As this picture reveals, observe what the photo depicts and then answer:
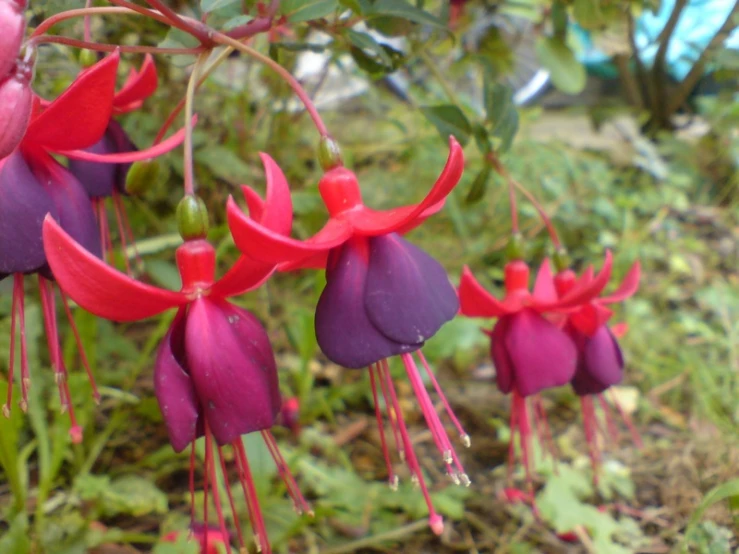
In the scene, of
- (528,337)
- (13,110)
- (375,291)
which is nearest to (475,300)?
(528,337)

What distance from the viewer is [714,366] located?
1.29 meters

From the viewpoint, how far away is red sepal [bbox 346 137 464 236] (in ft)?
1.18

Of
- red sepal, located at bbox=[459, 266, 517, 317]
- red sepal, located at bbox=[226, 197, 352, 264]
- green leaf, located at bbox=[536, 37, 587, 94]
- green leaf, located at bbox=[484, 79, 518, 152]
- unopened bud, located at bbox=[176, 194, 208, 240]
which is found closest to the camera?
red sepal, located at bbox=[226, 197, 352, 264]

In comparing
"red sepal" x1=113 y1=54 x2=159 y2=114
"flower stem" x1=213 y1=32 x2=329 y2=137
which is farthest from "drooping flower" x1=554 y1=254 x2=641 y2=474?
"red sepal" x1=113 y1=54 x2=159 y2=114

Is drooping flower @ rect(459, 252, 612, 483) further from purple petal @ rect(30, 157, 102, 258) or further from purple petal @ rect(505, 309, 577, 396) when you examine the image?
purple petal @ rect(30, 157, 102, 258)

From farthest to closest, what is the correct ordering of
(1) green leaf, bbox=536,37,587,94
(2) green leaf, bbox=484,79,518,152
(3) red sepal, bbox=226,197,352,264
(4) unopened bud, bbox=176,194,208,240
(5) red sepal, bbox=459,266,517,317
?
(1) green leaf, bbox=536,37,587,94, (2) green leaf, bbox=484,79,518,152, (5) red sepal, bbox=459,266,517,317, (4) unopened bud, bbox=176,194,208,240, (3) red sepal, bbox=226,197,352,264

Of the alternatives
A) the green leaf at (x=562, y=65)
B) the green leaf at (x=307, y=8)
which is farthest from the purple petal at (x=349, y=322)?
the green leaf at (x=562, y=65)

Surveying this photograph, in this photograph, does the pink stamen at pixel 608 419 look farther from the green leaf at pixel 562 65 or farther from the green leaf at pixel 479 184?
the green leaf at pixel 562 65

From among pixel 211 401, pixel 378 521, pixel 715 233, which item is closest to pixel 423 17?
pixel 211 401

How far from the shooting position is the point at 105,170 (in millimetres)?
515

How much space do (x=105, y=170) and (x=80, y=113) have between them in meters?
0.16

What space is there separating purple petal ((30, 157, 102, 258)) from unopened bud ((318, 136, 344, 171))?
167mm

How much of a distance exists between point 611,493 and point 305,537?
1.60 feet

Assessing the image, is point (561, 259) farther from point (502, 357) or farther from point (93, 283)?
point (93, 283)
